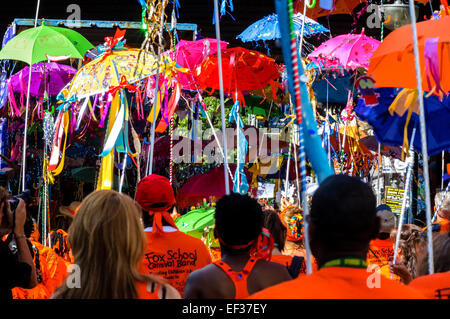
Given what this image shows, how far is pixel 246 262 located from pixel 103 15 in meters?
8.64

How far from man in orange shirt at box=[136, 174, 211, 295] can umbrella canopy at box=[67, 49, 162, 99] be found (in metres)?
2.24

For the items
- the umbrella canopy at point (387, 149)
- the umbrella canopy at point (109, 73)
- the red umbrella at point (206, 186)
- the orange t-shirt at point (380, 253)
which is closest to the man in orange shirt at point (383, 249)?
the orange t-shirt at point (380, 253)

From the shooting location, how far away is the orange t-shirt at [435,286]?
1.84m

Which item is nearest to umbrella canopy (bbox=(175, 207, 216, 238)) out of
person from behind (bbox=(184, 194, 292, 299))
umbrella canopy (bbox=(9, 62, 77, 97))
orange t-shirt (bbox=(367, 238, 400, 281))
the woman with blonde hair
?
orange t-shirt (bbox=(367, 238, 400, 281))

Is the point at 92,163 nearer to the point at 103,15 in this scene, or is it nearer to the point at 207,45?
the point at 103,15

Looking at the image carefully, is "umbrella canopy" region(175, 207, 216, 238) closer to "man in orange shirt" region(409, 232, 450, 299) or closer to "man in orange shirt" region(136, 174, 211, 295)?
"man in orange shirt" region(136, 174, 211, 295)

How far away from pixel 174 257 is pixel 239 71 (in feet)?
13.8

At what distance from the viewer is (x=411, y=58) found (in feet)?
12.2

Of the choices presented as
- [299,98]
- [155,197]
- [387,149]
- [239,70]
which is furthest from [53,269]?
[387,149]

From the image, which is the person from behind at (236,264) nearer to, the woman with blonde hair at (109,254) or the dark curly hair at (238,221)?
the dark curly hair at (238,221)

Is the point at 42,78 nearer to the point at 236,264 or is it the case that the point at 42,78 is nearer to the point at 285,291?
the point at 236,264

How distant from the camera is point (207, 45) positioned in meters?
7.28

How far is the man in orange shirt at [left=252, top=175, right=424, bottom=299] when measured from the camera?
4.65ft
